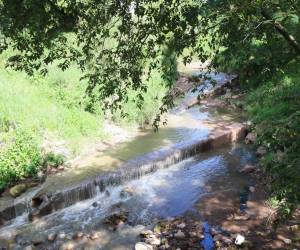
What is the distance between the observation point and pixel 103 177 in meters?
10.1

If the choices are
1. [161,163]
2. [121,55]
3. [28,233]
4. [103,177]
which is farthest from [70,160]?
[121,55]

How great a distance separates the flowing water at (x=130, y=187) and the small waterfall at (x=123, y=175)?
0.07 ft

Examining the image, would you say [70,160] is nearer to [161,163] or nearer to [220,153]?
[161,163]

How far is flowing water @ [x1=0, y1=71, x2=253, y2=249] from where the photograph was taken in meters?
8.55

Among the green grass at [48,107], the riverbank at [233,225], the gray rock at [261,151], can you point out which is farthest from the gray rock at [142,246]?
the gray rock at [261,151]

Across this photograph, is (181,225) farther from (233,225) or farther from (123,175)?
(123,175)

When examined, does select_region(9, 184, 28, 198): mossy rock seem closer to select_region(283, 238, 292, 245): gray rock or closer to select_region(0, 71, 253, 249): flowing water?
select_region(0, 71, 253, 249): flowing water

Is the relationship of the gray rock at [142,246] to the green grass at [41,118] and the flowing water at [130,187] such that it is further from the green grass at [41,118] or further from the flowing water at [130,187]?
the green grass at [41,118]

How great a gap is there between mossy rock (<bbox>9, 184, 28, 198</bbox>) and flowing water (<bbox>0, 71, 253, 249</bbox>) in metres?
0.18

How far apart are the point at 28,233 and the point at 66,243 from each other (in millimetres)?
967

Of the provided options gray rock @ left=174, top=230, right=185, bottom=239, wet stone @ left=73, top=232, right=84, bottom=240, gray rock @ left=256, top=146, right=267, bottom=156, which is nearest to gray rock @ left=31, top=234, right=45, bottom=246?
wet stone @ left=73, top=232, right=84, bottom=240

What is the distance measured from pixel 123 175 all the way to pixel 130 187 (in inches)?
15.5

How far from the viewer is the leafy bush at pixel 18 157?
383 inches

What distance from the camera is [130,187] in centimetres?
1018
